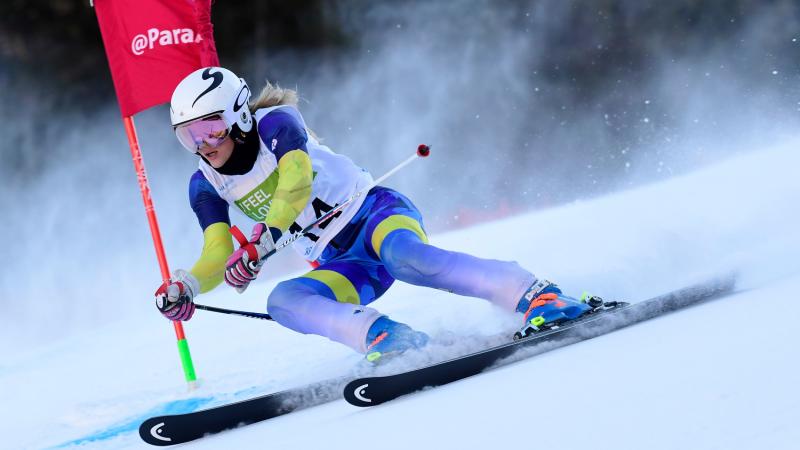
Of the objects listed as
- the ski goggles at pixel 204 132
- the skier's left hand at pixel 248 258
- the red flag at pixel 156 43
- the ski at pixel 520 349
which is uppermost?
the red flag at pixel 156 43

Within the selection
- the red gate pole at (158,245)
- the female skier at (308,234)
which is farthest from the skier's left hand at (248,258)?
the red gate pole at (158,245)

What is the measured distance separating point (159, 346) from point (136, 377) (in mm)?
941

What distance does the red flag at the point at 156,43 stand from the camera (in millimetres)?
4133

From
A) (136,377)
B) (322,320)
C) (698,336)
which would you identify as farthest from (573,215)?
(698,336)

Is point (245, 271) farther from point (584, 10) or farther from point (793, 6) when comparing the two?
point (793, 6)

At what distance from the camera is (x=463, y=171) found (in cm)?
875

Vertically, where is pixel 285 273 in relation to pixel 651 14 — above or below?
below

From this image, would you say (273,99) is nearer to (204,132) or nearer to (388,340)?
(204,132)

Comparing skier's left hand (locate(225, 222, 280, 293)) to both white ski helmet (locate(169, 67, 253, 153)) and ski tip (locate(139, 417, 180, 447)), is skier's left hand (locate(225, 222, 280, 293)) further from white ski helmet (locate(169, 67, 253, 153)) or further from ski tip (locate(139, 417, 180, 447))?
ski tip (locate(139, 417, 180, 447))

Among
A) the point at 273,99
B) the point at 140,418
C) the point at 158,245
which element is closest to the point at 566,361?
the point at 273,99

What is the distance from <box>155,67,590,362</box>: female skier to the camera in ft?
9.15

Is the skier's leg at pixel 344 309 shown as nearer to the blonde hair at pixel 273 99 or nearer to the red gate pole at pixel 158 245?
the blonde hair at pixel 273 99

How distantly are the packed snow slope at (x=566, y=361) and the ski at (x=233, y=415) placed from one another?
79 mm

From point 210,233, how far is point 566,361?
4.94ft
